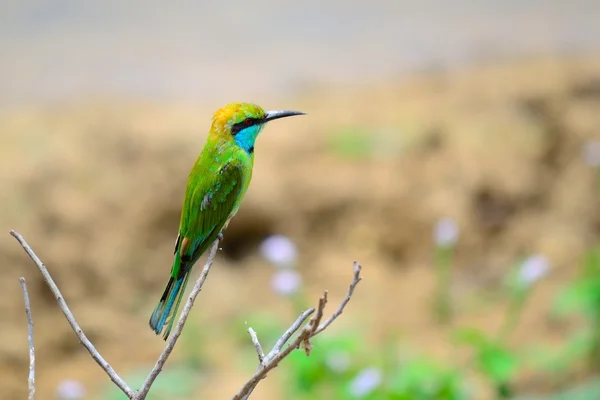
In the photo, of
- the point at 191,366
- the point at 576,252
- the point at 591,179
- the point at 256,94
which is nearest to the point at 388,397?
the point at 191,366

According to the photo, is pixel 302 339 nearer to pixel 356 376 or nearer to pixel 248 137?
pixel 248 137

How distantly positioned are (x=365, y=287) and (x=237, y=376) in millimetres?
895

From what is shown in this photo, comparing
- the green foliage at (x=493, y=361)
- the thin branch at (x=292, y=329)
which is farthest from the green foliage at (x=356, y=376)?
the thin branch at (x=292, y=329)

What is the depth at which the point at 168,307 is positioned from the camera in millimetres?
1188

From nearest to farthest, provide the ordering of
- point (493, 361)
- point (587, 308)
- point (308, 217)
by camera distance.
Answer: point (493, 361) → point (587, 308) → point (308, 217)

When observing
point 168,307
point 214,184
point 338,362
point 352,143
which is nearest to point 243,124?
point 214,184

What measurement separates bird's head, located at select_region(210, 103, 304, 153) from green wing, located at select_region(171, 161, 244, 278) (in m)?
0.05

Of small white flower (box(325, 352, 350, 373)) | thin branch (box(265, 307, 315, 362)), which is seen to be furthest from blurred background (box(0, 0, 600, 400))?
thin branch (box(265, 307, 315, 362))

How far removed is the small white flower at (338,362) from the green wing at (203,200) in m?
1.30

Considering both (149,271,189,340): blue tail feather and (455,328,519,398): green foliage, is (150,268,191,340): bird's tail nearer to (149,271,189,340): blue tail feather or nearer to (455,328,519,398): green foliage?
(149,271,189,340): blue tail feather

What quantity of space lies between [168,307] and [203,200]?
201 mm

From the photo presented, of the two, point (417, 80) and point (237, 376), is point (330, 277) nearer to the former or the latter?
point (237, 376)

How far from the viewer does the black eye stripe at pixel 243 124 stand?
1.25 meters

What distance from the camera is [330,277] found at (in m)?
3.98
